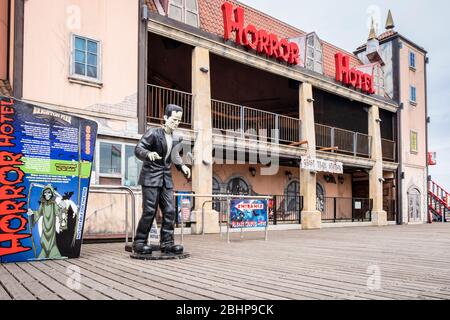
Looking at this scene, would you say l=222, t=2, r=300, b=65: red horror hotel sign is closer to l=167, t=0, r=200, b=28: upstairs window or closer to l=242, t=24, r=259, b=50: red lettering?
l=242, t=24, r=259, b=50: red lettering

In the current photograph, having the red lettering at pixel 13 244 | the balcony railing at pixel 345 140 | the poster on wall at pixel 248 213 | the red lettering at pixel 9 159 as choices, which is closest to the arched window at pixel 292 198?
the balcony railing at pixel 345 140

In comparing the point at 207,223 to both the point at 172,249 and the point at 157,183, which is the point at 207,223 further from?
the point at 157,183

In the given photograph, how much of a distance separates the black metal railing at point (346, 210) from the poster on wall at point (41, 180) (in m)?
16.2

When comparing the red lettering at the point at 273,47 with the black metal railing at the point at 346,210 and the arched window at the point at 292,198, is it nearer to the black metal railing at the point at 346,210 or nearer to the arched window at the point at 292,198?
the arched window at the point at 292,198

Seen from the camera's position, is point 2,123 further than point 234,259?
No

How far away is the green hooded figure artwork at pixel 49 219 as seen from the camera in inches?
246

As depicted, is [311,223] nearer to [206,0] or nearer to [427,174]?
[206,0]

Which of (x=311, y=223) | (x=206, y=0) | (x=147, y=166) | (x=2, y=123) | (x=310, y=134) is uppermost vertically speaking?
(x=206, y=0)

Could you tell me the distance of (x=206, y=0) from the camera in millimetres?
16156

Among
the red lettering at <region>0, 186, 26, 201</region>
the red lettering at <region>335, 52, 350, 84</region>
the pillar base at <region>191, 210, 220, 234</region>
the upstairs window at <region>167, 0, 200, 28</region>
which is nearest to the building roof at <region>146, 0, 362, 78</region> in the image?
the upstairs window at <region>167, 0, 200, 28</region>

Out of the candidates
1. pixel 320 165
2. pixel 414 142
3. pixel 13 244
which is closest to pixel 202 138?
pixel 320 165

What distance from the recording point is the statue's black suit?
261 inches
